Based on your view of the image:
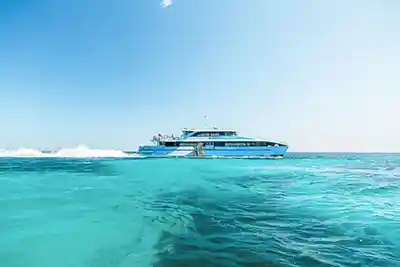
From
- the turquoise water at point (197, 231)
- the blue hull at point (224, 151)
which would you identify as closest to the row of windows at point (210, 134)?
the blue hull at point (224, 151)

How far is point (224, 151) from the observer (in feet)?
222

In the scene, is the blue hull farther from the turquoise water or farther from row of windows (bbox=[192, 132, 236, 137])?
the turquoise water

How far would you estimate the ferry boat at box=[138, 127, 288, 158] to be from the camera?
220 ft

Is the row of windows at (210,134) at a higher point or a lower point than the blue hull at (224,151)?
higher

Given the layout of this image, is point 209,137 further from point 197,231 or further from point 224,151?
point 197,231

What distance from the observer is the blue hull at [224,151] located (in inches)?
2630

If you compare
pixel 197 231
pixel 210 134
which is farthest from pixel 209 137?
pixel 197 231

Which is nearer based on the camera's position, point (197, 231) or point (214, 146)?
point (197, 231)

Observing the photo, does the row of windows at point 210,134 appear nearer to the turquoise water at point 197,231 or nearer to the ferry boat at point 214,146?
the ferry boat at point 214,146

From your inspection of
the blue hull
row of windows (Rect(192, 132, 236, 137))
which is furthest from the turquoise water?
row of windows (Rect(192, 132, 236, 137))

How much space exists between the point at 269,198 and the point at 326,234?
585cm

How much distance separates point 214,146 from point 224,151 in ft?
9.29

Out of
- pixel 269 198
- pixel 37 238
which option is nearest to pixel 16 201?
pixel 37 238

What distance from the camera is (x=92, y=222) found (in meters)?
8.50
